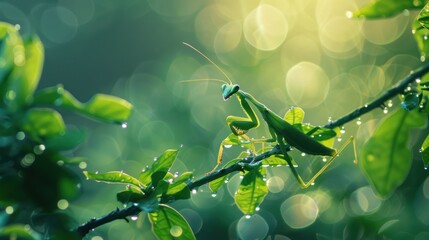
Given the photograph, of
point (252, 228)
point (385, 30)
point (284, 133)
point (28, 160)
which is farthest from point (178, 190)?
point (385, 30)

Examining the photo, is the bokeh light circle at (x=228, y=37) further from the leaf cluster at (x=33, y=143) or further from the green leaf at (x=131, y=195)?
the leaf cluster at (x=33, y=143)

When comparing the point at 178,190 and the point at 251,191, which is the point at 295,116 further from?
the point at 178,190

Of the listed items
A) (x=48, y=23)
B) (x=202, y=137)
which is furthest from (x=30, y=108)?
(x=48, y=23)

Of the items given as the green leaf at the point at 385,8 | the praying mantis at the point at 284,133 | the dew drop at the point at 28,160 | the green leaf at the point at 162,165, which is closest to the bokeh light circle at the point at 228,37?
the praying mantis at the point at 284,133

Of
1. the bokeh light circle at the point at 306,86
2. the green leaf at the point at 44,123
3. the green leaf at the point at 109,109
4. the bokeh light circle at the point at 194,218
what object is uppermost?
the bokeh light circle at the point at 306,86

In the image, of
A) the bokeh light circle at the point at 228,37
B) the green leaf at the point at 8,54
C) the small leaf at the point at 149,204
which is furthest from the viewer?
the bokeh light circle at the point at 228,37

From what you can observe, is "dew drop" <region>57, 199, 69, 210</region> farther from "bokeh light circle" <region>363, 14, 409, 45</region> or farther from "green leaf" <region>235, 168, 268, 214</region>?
"bokeh light circle" <region>363, 14, 409, 45</region>
